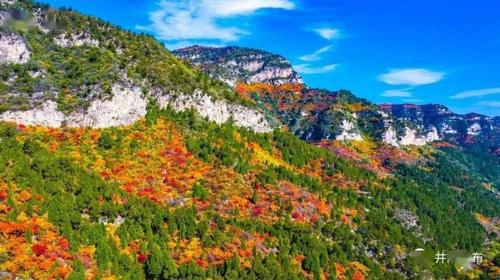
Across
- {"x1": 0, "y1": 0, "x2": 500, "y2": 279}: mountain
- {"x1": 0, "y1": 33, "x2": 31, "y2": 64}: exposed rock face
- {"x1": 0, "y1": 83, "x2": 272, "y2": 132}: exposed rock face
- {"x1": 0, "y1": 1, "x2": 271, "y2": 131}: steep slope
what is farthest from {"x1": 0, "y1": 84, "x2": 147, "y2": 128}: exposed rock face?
{"x1": 0, "y1": 33, "x2": 31, "y2": 64}: exposed rock face

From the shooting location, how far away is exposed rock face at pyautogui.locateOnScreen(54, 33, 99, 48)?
163 metres

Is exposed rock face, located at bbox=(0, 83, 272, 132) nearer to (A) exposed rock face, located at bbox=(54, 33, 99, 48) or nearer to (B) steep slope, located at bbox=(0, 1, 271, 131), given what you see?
(B) steep slope, located at bbox=(0, 1, 271, 131)

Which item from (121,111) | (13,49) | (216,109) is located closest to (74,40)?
(13,49)

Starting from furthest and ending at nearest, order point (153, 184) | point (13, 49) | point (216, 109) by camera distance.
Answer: point (216, 109) → point (13, 49) → point (153, 184)

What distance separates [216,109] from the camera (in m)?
180

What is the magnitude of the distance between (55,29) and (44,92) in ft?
112

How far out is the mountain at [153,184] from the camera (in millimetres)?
95000

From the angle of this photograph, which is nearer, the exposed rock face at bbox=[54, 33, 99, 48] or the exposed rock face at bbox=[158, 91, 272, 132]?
the exposed rock face at bbox=[54, 33, 99, 48]

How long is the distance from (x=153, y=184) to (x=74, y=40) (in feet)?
215

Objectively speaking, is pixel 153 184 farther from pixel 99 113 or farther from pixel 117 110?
pixel 117 110

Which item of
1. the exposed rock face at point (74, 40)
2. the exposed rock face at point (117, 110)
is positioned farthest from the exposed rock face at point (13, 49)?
the exposed rock face at point (117, 110)

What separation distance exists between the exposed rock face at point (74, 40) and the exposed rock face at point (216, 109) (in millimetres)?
29573

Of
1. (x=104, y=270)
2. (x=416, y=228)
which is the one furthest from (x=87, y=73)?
(x=416, y=228)

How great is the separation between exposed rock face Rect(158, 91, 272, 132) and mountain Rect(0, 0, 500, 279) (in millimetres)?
504
